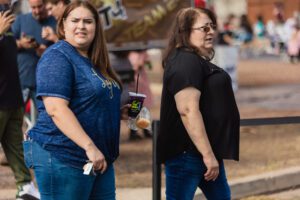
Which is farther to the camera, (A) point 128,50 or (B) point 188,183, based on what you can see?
(A) point 128,50

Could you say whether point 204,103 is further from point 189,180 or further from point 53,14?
point 53,14

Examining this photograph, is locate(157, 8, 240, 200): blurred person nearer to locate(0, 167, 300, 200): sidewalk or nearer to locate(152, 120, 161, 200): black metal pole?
locate(152, 120, 161, 200): black metal pole

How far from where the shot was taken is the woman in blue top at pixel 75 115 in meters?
3.94

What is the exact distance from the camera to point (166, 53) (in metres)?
4.71

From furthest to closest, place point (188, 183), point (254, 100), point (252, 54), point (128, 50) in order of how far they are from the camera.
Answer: point (252, 54) → point (254, 100) → point (128, 50) → point (188, 183)

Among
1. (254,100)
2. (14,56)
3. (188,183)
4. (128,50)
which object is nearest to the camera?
(188,183)

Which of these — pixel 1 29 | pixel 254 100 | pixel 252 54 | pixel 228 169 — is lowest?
pixel 252 54

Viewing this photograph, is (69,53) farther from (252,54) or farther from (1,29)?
(252,54)

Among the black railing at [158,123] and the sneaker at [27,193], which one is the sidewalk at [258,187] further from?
the black railing at [158,123]

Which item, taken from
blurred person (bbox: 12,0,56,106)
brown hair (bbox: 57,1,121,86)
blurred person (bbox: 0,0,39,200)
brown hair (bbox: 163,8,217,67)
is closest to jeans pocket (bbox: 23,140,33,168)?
brown hair (bbox: 57,1,121,86)

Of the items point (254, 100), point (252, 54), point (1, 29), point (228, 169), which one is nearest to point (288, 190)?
point (228, 169)

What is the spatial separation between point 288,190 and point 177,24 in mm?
3173

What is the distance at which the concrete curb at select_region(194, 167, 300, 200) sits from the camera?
695 cm

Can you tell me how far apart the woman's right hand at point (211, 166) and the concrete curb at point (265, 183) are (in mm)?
2292
